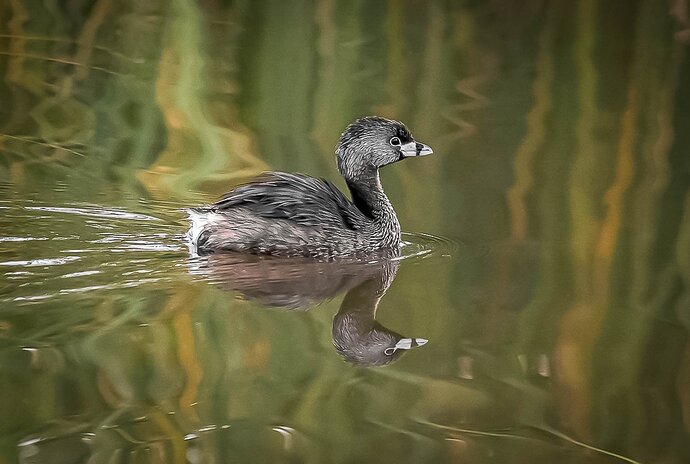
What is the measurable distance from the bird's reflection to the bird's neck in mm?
209

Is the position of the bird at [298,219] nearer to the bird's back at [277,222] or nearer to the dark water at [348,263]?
the bird's back at [277,222]

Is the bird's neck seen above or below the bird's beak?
below

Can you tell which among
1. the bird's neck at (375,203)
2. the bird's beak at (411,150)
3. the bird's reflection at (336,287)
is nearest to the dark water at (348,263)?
the bird's reflection at (336,287)

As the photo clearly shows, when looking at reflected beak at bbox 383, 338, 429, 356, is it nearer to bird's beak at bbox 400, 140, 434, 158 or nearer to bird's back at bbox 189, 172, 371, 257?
bird's back at bbox 189, 172, 371, 257

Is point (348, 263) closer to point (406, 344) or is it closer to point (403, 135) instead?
point (403, 135)

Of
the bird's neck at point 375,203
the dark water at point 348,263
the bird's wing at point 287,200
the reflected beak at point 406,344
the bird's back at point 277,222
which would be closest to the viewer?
the dark water at point 348,263

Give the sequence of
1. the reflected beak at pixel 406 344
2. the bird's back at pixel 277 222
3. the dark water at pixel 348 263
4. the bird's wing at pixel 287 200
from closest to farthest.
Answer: the dark water at pixel 348 263 < the reflected beak at pixel 406 344 < the bird's back at pixel 277 222 < the bird's wing at pixel 287 200

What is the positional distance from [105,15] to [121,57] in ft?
5.48

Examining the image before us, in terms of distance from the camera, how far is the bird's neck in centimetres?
577

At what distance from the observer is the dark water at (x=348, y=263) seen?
3.55m

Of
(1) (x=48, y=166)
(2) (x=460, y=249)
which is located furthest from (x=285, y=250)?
(1) (x=48, y=166)

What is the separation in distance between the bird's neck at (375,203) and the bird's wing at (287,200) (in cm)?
23

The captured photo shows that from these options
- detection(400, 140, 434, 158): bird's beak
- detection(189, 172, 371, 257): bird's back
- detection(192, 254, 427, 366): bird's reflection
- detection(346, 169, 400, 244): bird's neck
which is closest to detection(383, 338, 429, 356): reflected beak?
detection(192, 254, 427, 366): bird's reflection

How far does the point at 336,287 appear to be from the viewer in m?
5.11
